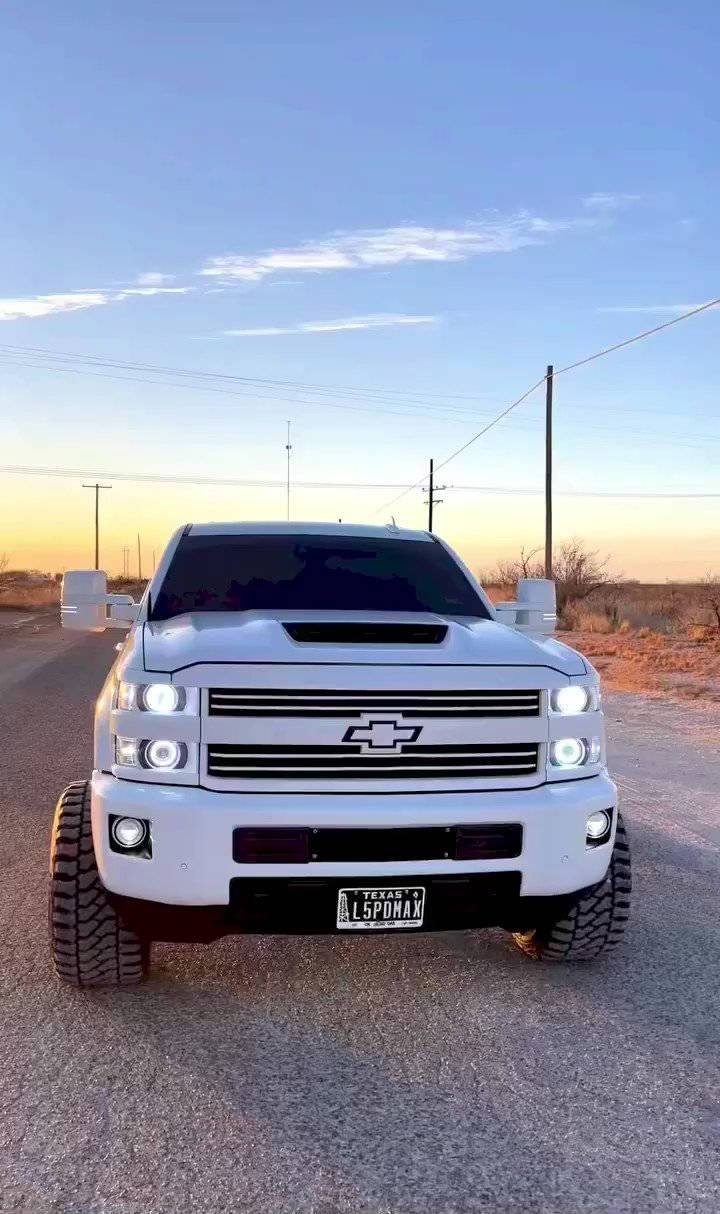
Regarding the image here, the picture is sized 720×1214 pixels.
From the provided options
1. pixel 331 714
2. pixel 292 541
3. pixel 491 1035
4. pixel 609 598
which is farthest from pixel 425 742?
pixel 609 598

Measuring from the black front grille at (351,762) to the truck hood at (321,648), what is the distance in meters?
0.30

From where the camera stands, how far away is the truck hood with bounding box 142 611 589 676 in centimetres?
382

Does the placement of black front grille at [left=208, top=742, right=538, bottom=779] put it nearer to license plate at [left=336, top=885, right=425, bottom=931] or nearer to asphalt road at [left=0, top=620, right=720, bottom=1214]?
license plate at [left=336, top=885, right=425, bottom=931]

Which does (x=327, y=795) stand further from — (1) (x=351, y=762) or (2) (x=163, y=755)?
(2) (x=163, y=755)

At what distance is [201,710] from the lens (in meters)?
3.75

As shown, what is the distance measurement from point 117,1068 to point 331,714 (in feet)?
4.39

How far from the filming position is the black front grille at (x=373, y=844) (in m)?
3.68

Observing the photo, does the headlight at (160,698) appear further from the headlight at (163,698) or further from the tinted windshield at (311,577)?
the tinted windshield at (311,577)

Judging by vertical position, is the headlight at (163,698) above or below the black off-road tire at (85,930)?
above

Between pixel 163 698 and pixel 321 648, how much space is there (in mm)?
587

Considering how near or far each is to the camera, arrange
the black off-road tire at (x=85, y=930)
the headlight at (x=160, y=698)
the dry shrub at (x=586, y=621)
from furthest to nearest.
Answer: the dry shrub at (x=586, y=621) → the black off-road tire at (x=85, y=930) → the headlight at (x=160, y=698)

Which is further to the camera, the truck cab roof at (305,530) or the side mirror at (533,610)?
the truck cab roof at (305,530)

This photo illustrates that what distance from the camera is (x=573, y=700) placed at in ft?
13.3

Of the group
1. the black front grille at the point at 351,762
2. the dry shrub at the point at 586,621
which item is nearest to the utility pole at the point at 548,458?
the dry shrub at the point at 586,621
